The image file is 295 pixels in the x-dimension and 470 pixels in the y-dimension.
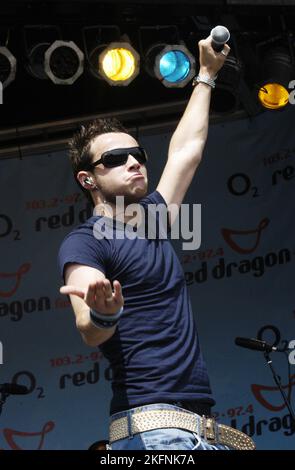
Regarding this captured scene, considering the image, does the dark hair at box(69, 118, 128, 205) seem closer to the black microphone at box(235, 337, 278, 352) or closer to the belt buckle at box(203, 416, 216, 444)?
the belt buckle at box(203, 416, 216, 444)

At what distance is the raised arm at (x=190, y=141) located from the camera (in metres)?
3.32

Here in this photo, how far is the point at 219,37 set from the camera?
3299mm

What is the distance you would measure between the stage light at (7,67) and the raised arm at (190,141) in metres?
2.55

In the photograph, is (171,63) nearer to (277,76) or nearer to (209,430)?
(277,76)

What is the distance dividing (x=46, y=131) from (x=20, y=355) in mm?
1775

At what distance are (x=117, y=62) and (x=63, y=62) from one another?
36cm

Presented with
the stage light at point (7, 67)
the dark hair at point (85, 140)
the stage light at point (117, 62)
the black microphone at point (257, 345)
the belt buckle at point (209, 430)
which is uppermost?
the stage light at point (117, 62)

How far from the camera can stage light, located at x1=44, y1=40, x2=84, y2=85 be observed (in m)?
5.80

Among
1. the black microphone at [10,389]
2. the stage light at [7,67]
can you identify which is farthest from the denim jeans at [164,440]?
the stage light at [7,67]

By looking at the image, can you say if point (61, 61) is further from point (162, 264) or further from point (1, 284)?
point (162, 264)

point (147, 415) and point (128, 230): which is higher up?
point (128, 230)

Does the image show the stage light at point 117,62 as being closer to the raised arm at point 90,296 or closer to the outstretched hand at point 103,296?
the raised arm at point 90,296

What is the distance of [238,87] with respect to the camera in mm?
6379

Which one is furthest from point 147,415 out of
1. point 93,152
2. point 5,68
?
point 5,68
